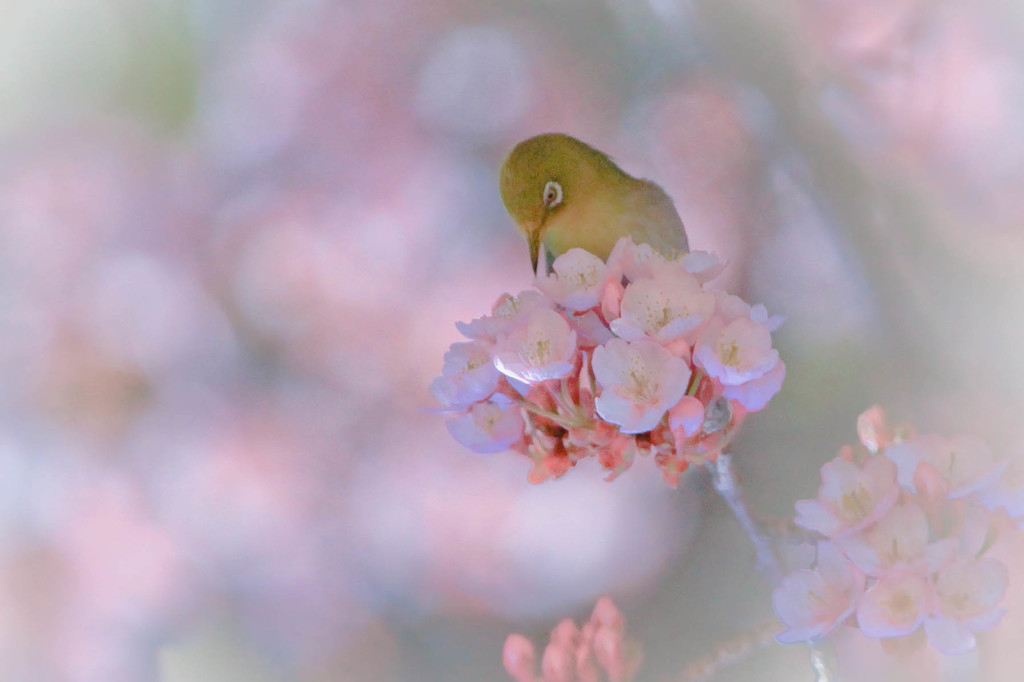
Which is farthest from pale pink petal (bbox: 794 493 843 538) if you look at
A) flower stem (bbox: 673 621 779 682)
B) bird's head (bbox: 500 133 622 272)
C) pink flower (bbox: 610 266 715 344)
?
bird's head (bbox: 500 133 622 272)

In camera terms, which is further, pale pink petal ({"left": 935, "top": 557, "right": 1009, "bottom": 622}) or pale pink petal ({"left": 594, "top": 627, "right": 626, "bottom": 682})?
pale pink petal ({"left": 594, "top": 627, "right": 626, "bottom": 682})

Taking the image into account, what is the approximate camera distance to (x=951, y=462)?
0.63m

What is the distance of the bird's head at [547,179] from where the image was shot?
685mm

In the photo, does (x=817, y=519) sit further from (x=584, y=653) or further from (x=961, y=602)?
(x=584, y=653)

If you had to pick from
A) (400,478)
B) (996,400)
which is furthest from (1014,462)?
(400,478)

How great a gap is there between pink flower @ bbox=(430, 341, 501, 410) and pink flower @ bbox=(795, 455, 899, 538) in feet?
0.97

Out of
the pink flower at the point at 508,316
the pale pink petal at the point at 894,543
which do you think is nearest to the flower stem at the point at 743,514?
the pale pink petal at the point at 894,543

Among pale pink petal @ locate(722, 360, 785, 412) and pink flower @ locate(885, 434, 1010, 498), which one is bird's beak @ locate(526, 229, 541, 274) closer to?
pale pink petal @ locate(722, 360, 785, 412)

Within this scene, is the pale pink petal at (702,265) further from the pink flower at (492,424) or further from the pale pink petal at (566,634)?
the pale pink petal at (566,634)

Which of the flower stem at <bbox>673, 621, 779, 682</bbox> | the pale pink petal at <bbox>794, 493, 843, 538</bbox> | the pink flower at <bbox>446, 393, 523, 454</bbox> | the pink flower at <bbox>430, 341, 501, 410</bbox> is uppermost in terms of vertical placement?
the pink flower at <bbox>430, 341, 501, 410</bbox>

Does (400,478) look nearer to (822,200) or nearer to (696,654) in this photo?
(696,654)

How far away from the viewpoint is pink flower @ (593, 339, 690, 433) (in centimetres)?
54

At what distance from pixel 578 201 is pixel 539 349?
19 centimetres

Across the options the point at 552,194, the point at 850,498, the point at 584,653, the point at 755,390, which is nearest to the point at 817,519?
the point at 850,498
